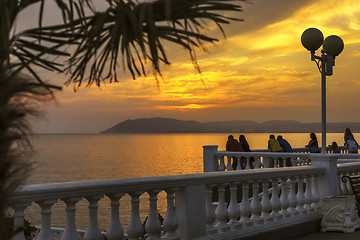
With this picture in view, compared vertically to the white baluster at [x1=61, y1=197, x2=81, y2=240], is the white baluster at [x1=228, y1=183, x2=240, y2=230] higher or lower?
lower

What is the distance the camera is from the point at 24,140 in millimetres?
3473

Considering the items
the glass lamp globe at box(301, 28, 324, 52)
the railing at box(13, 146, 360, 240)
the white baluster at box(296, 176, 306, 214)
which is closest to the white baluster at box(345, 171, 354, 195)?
the railing at box(13, 146, 360, 240)

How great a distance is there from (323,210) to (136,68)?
7413mm

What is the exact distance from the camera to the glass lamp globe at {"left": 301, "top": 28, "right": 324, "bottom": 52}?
12438 millimetres

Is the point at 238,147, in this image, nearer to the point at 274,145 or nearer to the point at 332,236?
the point at 274,145

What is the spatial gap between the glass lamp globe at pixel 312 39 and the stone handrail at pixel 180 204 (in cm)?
387

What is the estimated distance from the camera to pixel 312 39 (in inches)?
490

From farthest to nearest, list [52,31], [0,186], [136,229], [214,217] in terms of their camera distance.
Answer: [214,217]
[136,229]
[52,31]
[0,186]

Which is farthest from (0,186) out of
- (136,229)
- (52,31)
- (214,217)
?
(214,217)

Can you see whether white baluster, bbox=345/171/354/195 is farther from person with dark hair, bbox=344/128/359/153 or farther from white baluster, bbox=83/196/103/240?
person with dark hair, bbox=344/128/359/153

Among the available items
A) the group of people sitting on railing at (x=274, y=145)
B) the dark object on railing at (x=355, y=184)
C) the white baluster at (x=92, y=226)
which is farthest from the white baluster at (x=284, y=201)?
the group of people sitting on railing at (x=274, y=145)

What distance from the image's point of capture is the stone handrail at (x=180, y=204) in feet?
17.3

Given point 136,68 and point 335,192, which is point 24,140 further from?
point 335,192

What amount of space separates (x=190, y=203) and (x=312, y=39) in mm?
7106
